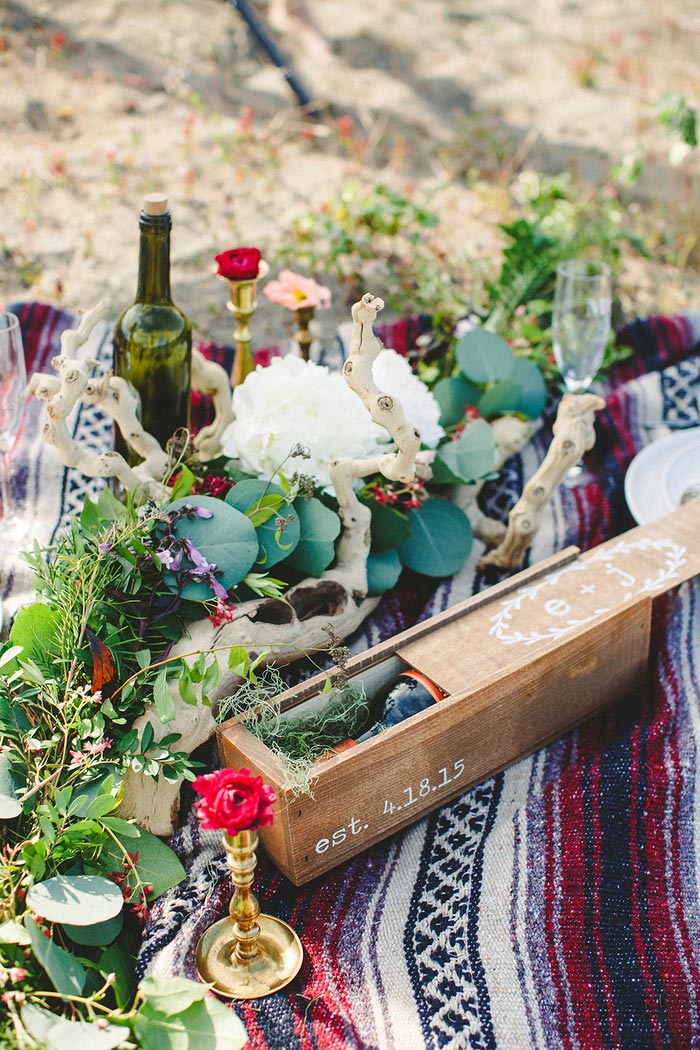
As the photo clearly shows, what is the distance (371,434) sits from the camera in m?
1.44

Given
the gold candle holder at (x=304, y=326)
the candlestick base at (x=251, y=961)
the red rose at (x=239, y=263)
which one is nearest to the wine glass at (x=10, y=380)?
the red rose at (x=239, y=263)

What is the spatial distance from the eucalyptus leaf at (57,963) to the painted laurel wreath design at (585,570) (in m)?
0.65

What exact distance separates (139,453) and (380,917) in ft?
2.34

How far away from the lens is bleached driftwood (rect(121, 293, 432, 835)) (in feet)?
3.92

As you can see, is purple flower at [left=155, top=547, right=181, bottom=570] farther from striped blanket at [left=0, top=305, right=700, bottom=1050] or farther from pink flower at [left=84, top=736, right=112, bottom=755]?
striped blanket at [left=0, top=305, right=700, bottom=1050]

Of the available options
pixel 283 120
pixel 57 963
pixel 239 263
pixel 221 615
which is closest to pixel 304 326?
pixel 239 263

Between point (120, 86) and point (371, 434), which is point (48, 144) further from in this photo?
point (371, 434)

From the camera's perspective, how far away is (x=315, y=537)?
1.37 metres

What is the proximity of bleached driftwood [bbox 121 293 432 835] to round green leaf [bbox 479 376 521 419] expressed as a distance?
0.39 meters

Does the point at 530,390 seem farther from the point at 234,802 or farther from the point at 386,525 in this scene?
the point at 234,802

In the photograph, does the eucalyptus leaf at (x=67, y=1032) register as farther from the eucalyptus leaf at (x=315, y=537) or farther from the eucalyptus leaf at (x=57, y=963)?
the eucalyptus leaf at (x=315, y=537)

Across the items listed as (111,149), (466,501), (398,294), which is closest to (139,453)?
(466,501)

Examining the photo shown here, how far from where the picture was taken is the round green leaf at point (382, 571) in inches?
58.1

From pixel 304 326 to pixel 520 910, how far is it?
1.02m
